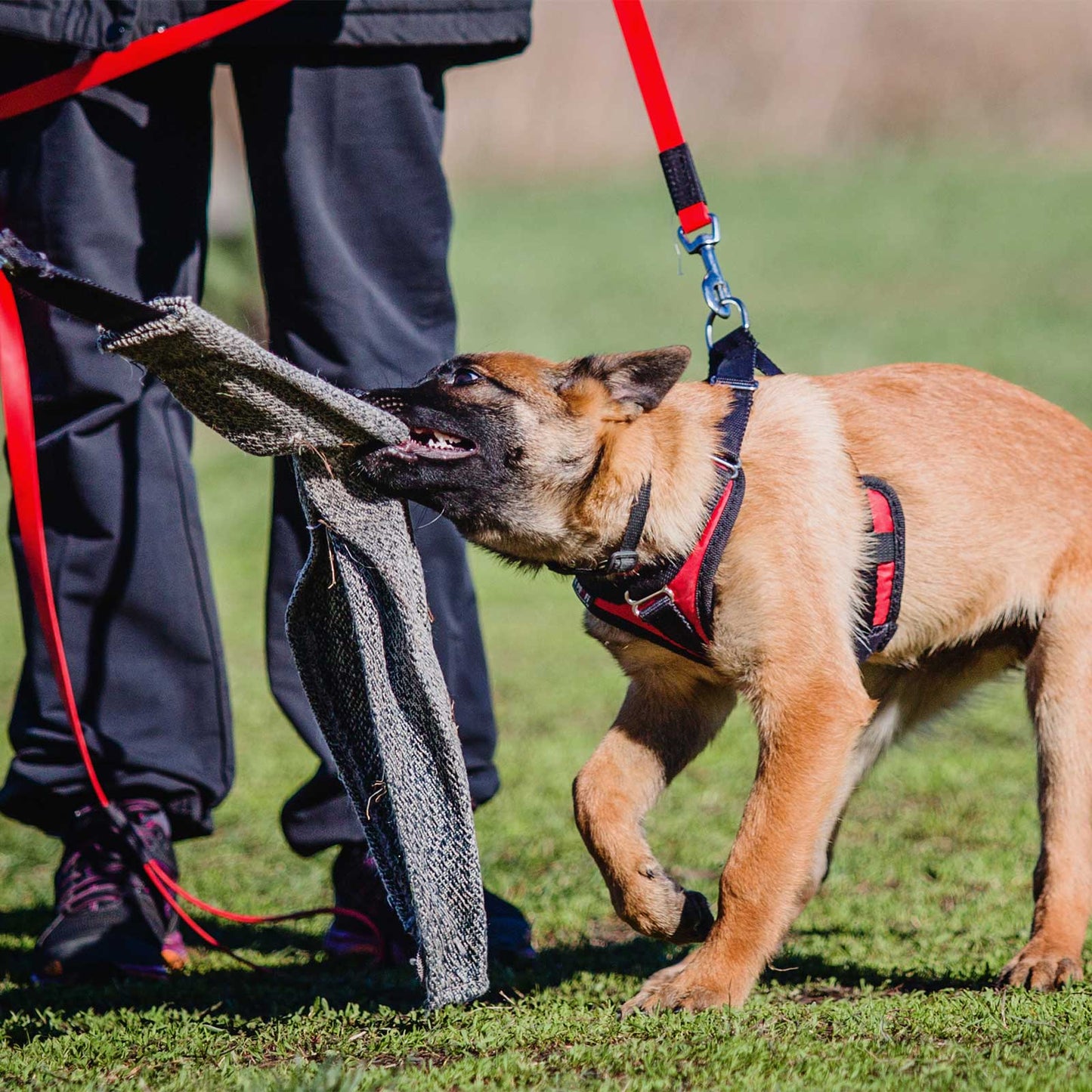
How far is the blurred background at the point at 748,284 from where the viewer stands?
3.79m

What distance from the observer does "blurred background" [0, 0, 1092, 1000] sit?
379cm

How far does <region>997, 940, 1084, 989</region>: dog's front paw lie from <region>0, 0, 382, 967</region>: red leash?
1.32 meters

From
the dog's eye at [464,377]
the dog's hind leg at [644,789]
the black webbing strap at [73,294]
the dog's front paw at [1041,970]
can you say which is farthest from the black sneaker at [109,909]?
the dog's front paw at [1041,970]

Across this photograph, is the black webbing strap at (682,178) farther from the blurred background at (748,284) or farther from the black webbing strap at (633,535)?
the black webbing strap at (633,535)

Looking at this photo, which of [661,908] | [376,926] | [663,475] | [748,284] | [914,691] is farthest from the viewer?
[748,284]

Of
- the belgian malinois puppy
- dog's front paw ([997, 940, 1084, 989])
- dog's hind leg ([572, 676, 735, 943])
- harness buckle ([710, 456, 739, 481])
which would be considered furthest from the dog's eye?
dog's front paw ([997, 940, 1084, 989])

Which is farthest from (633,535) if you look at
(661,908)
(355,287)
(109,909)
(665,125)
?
(109,909)

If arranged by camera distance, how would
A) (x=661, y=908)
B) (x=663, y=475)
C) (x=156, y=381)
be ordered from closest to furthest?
(x=661, y=908) < (x=663, y=475) < (x=156, y=381)

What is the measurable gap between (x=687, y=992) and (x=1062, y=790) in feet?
3.19

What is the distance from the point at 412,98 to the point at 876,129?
65.9 feet

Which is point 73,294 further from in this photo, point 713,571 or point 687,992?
point 687,992

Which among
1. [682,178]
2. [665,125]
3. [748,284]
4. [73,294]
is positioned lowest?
[73,294]

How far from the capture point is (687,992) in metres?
2.55

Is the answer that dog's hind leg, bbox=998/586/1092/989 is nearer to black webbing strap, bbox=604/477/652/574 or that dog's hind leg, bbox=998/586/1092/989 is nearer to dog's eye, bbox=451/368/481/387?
black webbing strap, bbox=604/477/652/574
